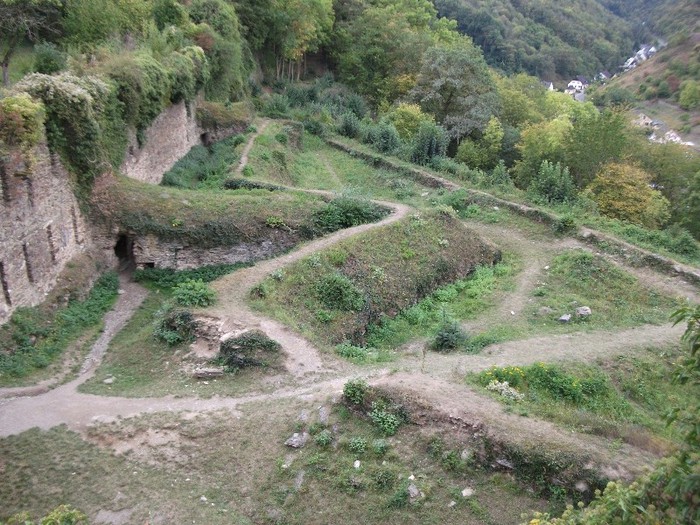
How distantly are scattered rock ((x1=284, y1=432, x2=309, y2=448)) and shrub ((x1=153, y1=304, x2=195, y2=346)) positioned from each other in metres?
4.69

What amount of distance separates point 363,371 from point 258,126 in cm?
2637

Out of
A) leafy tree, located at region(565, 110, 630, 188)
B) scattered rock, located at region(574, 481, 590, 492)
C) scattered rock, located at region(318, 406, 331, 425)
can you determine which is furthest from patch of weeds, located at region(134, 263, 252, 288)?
leafy tree, located at region(565, 110, 630, 188)

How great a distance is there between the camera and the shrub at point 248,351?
1332 centimetres

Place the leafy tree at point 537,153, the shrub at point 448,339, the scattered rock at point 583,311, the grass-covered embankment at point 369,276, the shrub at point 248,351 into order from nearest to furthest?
the shrub at point 248,351, the shrub at point 448,339, the grass-covered embankment at point 369,276, the scattered rock at point 583,311, the leafy tree at point 537,153

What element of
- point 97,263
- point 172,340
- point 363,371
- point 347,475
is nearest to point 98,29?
point 97,263

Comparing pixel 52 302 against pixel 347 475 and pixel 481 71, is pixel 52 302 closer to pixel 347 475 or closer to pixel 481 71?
pixel 347 475

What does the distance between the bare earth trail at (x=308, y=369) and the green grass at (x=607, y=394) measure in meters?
0.46

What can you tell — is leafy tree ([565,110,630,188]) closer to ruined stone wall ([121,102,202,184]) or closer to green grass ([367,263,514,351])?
green grass ([367,263,514,351])

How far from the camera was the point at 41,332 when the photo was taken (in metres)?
14.6

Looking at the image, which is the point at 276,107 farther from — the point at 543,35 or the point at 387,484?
the point at 543,35

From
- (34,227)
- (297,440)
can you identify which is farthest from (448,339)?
(34,227)

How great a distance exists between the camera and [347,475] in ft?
33.5

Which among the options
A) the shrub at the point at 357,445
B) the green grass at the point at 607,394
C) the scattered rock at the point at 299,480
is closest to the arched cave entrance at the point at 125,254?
the scattered rock at the point at 299,480

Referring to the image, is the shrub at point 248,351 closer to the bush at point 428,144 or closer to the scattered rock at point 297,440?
the scattered rock at point 297,440
